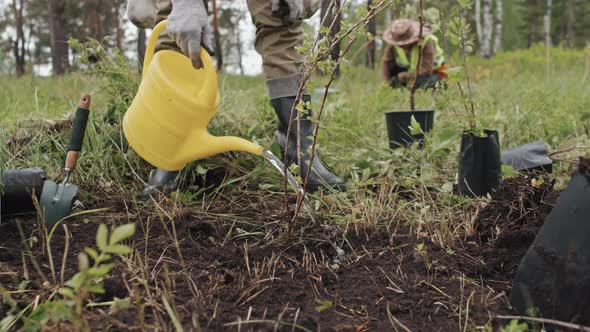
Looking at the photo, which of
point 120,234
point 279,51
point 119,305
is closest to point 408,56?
point 279,51

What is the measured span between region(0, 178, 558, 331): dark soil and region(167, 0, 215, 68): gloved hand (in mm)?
493

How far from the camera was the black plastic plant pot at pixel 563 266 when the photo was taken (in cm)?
95

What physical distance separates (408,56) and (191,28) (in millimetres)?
4673

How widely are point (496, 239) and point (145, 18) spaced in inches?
58.2

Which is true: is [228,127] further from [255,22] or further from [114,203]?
[114,203]

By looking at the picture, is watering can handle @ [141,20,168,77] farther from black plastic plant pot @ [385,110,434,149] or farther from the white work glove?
black plastic plant pot @ [385,110,434,149]

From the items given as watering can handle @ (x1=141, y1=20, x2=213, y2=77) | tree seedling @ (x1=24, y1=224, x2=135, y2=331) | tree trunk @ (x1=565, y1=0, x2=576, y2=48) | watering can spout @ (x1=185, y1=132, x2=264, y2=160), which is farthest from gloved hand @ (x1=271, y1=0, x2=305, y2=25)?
tree trunk @ (x1=565, y1=0, x2=576, y2=48)

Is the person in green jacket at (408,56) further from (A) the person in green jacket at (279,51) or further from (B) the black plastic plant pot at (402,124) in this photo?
(A) the person in green jacket at (279,51)

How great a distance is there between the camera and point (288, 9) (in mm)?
1839

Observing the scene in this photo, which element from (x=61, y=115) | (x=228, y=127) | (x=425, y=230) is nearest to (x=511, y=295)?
(x=425, y=230)

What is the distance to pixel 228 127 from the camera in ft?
7.71

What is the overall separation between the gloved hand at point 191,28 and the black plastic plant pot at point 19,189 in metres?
0.63

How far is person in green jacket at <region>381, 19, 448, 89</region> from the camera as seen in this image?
532 centimetres

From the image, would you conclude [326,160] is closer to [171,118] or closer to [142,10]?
[171,118]
